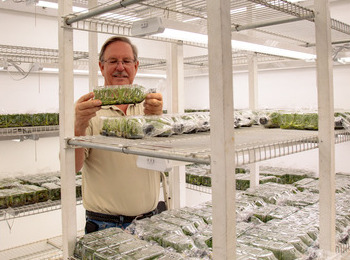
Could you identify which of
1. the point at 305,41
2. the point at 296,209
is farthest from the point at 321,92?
the point at 305,41

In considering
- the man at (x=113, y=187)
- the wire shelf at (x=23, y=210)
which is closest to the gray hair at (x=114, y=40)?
the man at (x=113, y=187)

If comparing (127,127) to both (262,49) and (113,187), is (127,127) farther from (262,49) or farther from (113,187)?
(262,49)

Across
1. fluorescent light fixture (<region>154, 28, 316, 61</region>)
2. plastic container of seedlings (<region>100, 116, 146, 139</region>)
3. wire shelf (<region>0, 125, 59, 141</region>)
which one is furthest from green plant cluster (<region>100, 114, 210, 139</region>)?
wire shelf (<region>0, 125, 59, 141</region>)

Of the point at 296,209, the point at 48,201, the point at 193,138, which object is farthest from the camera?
the point at 48,201

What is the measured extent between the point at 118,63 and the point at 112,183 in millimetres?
641

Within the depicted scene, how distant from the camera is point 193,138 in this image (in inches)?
54.9

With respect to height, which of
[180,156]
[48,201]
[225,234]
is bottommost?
[48,201]

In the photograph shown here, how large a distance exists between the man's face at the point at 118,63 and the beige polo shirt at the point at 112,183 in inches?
7.3

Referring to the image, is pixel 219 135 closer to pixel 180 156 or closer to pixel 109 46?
pixel 180 156

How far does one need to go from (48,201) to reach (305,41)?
2357 millimetres

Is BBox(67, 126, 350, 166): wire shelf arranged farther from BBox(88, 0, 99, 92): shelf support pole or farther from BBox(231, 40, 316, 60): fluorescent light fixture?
BBox(88, 0, 99, 92): shelf support pole

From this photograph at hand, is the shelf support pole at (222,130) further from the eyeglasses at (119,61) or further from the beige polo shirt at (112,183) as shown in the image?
the eyeglasses at (119,61)

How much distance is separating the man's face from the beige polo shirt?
0.19 metres

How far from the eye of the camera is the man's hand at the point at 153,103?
1547mm
